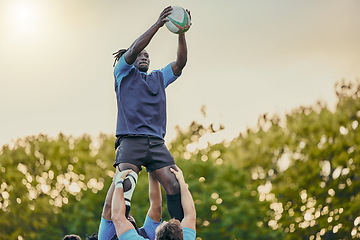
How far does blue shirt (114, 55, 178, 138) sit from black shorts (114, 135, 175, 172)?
0.27 ft

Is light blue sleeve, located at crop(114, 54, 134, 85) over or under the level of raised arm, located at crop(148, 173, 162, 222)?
over

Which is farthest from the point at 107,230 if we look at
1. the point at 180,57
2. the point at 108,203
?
the point at 180,57

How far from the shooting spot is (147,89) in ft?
23.5

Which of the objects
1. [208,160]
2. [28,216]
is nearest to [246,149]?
[208,160]

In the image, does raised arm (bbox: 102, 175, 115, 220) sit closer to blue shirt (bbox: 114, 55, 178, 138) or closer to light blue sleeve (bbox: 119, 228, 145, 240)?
light blue sleeve (bbox: 119, 228, 145, 240)

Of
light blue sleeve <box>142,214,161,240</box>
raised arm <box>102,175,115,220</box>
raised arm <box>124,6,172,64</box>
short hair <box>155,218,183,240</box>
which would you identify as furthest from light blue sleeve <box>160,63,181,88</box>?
short hair <box>155,218,183,240</box>

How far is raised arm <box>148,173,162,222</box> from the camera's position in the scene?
7.55 meters

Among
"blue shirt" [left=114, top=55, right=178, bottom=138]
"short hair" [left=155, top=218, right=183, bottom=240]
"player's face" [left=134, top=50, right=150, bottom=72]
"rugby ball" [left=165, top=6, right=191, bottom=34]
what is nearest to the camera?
"short hair" [left=155, top=218, right=183, bottom=240]

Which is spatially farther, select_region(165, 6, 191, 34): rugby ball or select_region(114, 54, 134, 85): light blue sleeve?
select_region(114, 54, 134, 85): light blue sleeve

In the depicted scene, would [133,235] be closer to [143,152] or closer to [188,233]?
[188,233]

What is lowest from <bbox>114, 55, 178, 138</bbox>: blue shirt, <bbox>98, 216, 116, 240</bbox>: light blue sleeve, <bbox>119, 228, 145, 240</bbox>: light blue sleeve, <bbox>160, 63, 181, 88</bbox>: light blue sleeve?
<bbox>119, 228, 145, 240</bbox>: light blue sleeve

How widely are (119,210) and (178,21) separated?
7.19 feet

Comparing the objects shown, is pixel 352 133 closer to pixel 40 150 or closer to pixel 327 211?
pixel 327 211

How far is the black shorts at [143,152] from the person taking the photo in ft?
22.9
